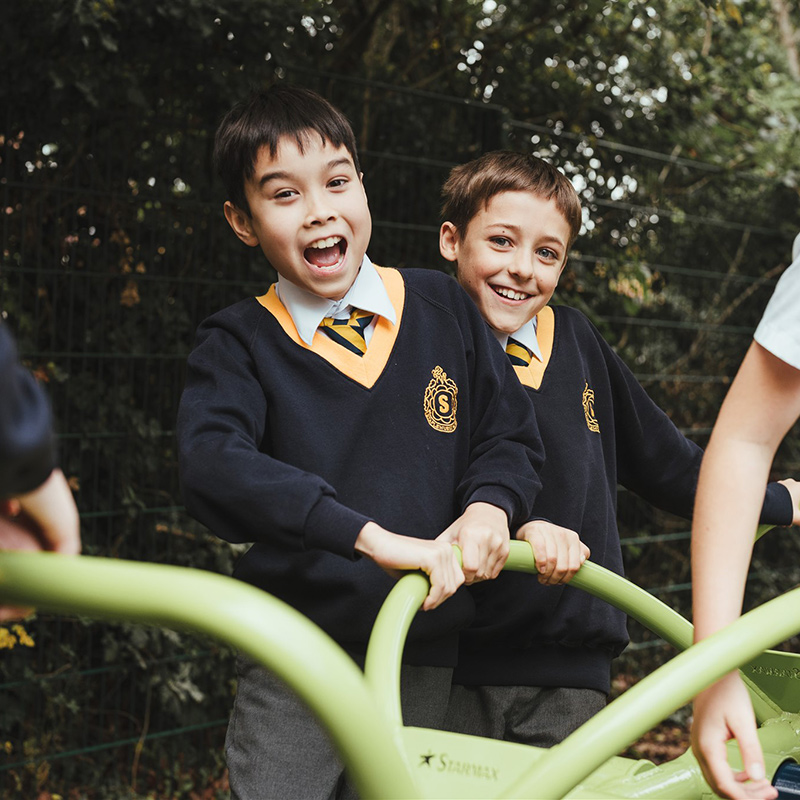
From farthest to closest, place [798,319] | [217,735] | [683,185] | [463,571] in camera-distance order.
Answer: [683,185]
[217,735]
[463,571]
[798,319]

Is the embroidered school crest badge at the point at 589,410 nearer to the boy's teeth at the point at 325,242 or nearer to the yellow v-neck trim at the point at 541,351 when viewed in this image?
the yellow v-neck trim at the point at 541,351

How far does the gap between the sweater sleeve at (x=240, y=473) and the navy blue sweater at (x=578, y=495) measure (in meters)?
0.50

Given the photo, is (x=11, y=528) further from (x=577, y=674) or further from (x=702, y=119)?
(x=702, y=119)

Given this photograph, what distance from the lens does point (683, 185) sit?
440cm

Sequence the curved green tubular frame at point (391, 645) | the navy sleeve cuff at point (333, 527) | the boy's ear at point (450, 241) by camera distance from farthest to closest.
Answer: the boy's ear at point (450, 241)
the navy sleeve cuff at point (333, 527)
the curved green tubular frame at point (391, 645)

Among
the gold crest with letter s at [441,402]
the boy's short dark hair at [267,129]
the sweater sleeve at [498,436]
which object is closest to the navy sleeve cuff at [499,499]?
the sweater sleeve at [498,436]

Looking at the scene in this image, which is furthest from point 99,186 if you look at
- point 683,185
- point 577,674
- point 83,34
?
point 683,185

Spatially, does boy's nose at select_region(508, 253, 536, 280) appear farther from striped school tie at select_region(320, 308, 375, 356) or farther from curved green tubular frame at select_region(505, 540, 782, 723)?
curved green tubular frame at select_region(505, 540, 782, 723)

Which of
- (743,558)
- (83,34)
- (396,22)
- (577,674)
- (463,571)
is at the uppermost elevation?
(396,22)

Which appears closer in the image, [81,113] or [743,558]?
[743,558]

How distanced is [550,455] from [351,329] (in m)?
0.41

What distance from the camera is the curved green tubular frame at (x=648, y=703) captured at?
952mm

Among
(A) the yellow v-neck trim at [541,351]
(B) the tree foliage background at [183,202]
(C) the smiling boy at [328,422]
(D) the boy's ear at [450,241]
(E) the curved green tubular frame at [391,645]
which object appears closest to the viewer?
(E) the curved green tubular frame at [391,645]

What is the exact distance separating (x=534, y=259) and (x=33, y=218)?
5.63ft
